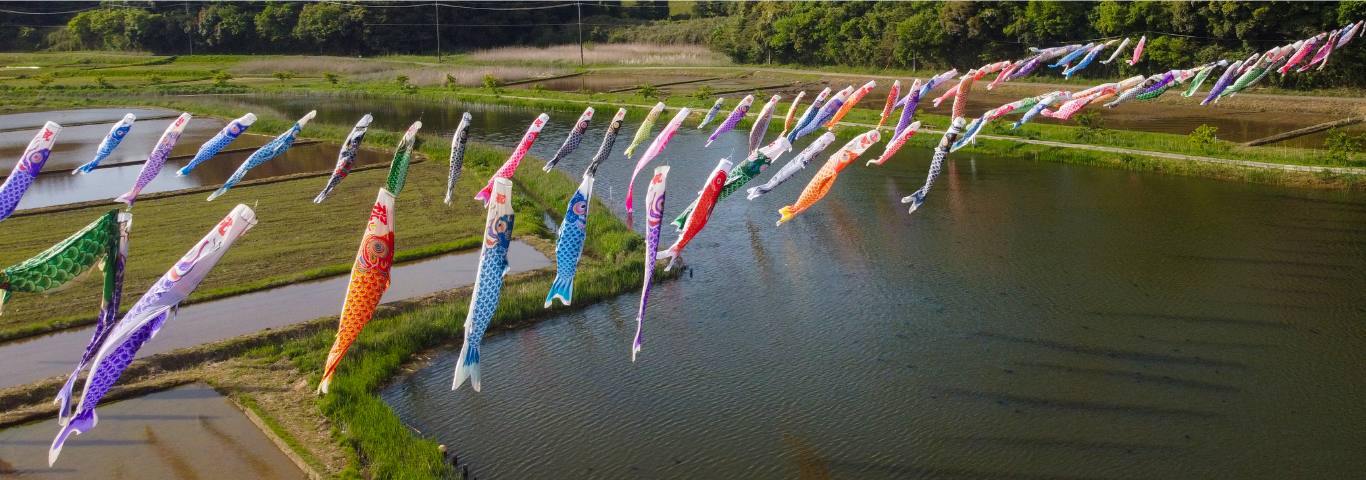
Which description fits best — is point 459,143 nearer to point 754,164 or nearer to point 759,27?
point 754,164

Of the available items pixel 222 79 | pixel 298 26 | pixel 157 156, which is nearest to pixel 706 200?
pixel 157 156

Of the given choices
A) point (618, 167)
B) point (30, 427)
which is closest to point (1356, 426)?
point (30, 427)

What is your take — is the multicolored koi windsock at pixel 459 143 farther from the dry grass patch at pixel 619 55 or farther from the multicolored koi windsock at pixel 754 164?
the dry grass patch at pixel 619 55

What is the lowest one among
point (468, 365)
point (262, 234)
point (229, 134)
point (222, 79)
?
point (468, 365)

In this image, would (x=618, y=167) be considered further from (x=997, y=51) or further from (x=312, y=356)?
(x=997, y=51)

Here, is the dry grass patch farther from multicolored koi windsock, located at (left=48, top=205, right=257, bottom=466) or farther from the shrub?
multicolored koi windsock, located at (left=48, top=205, right=257, bottom=466)

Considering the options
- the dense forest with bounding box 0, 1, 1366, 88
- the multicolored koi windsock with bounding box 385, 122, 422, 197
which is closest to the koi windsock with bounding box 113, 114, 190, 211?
the multicolored koi windsock with bounding box 385, 122, 422, 197
